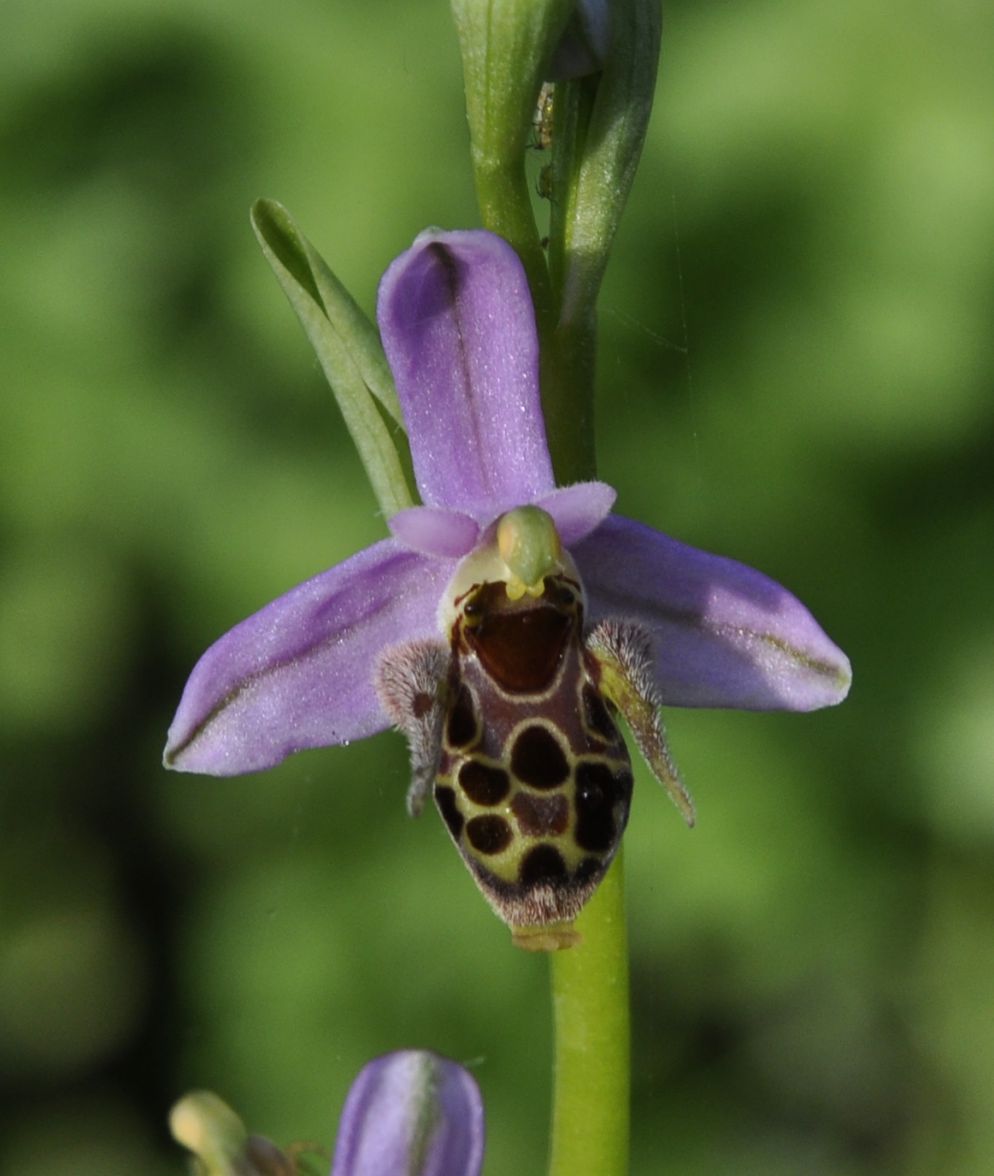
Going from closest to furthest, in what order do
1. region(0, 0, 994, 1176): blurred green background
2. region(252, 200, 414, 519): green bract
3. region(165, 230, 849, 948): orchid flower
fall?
1. region(165, 230, 849, 948): orchid flower
2. region(252, 200, 414, 519): green bract
3. region(0, 0, 994, 1176): blurred green background

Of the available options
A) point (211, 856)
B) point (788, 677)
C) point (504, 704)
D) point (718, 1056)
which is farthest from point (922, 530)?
point (504, 704)

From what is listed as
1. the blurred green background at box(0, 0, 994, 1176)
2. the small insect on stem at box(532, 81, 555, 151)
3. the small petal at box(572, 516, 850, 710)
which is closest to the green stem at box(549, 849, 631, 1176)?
the small petal at box(572, 516, 850, 710)

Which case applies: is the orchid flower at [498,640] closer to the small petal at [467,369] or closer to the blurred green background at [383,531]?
the small petal at [467,369]

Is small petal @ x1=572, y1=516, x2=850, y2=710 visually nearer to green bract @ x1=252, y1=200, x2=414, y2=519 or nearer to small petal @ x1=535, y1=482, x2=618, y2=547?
small petal @ x1=535, y1=482, x2=618, y2=547

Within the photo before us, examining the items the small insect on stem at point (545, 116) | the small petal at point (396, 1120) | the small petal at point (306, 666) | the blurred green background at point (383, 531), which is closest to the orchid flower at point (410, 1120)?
the small petal at point (396, 1120)

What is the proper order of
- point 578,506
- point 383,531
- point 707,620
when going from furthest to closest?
point 383,531
point 707,620
point 578,506

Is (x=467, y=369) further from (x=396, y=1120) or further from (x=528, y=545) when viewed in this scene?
(x=396, y=1120)

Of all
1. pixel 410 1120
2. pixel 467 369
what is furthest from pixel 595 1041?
pixel 467 369
